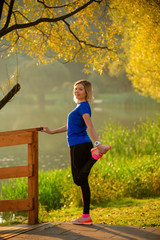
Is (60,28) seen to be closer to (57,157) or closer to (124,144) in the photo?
(124,144)

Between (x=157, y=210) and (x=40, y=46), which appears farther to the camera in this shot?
(x=40, y=46)

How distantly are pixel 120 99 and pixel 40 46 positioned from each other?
53983mm

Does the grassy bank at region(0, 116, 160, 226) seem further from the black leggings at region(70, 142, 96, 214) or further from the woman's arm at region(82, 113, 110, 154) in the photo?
the woman's arm at region(82, 113, 110, 154)

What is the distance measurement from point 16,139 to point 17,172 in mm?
464

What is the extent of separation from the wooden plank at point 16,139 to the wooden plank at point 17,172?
0.35m

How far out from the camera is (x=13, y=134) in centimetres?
521

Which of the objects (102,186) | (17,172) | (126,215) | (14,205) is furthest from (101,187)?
(17,172)

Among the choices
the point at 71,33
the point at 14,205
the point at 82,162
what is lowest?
the point at 14,205

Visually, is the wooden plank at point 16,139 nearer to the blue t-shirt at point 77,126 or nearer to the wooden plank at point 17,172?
the wooden plank at point 17,172

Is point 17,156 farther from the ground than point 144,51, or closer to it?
closer to it

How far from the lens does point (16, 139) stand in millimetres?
5207

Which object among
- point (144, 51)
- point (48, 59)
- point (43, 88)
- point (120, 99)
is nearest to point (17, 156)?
point (144, 51)

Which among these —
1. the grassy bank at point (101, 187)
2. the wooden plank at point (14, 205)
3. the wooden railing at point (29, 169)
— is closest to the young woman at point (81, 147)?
the wooden railing at point (29, 169)

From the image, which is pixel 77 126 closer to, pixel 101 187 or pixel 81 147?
pixel 81 147
